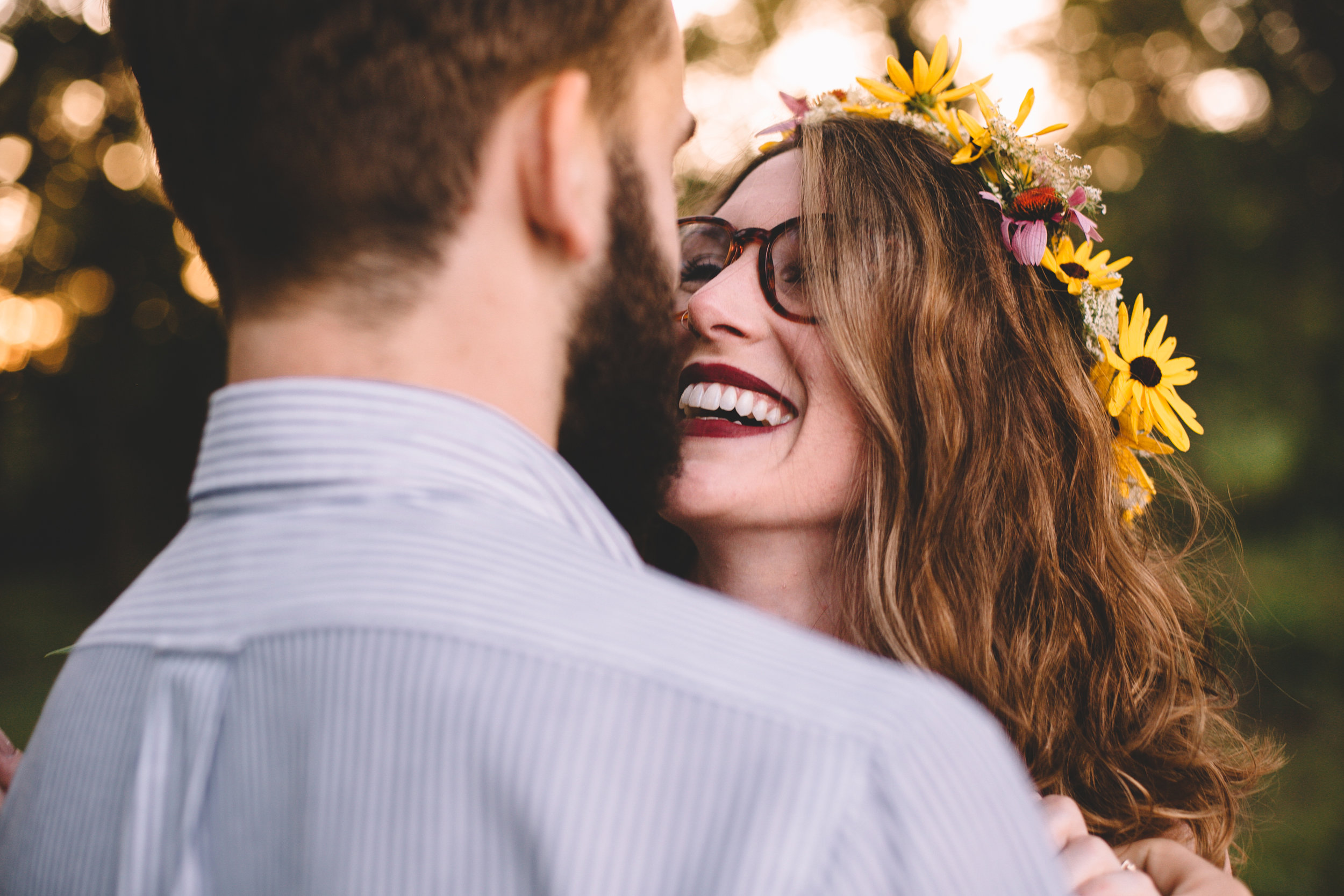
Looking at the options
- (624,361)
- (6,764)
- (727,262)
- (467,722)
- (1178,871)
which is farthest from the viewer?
(727,262)

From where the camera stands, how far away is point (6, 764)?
1.50 m

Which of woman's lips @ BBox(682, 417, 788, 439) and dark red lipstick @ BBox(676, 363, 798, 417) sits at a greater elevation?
dark red lipstick @ BBox(676, 363, 798, 417)

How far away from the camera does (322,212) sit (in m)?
1.05

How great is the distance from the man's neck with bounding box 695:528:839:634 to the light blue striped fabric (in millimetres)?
1326

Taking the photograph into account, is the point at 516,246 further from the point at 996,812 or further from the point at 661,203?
the point at 996,812

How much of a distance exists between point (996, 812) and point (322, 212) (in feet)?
3.11

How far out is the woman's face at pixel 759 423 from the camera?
2160 millimetres

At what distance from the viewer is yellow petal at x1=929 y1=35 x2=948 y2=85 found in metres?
2.39

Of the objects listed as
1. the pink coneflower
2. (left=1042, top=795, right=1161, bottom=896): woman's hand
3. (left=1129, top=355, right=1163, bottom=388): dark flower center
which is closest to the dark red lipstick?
the pink coneflower

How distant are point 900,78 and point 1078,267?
70 cm

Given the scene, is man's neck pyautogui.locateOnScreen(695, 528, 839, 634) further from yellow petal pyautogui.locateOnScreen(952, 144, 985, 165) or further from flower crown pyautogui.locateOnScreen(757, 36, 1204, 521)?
yellow petal pyautogui.locateOnScreen(952, 144, 985, 165)

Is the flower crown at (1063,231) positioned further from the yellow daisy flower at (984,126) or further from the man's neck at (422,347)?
the man's neck at (422,347)

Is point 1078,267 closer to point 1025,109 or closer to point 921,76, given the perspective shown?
point 1025,109

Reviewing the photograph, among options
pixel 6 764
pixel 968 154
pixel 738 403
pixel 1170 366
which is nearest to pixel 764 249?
pixel 738 403
